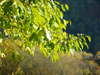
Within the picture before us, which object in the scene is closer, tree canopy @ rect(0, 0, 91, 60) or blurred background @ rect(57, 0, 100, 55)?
tree canopy @ rect(0, 0, 91, 60)

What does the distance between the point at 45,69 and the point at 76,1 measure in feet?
66.2

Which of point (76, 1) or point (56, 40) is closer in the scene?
point (56, 40)

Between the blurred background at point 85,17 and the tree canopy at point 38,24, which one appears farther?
the blurred background at point 85,17

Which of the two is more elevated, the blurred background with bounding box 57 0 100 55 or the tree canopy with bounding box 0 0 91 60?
the tree canopy with bounding box 0 0 91 60

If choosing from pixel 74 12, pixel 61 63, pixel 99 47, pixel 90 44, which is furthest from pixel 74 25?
pixel 61 63

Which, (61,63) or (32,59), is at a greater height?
(32,59)

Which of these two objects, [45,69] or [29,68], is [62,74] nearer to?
[45,69]

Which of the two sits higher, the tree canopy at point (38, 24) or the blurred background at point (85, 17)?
the tree canopy at point (38, 24)

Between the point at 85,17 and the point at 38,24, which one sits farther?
the point at 85,17

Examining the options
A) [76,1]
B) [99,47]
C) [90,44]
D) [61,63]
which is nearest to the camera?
[61,63]

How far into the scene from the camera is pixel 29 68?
3902 millimetres

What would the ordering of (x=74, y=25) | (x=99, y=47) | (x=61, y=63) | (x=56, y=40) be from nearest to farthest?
1. (x=56, y=40)
2. (x=61, y=63)
3. (x=99, y=47)
4. (x=74, y=25)

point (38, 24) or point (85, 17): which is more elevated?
point (38, 24)

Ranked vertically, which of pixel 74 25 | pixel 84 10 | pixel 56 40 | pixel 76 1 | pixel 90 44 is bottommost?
pixel 90 44
